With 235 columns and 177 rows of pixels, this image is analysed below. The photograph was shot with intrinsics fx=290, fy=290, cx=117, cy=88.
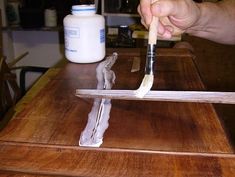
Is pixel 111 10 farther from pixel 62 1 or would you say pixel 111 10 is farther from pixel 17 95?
pixel 17 95

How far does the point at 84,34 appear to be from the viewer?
0.70 meters

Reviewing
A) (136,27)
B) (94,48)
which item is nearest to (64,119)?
(94,48)

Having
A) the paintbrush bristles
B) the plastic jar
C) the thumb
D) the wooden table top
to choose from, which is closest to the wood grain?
the wooden table top

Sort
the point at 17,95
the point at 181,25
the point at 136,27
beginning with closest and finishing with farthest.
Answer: the point at 181,25
the point at 17,95
the point at 136,27

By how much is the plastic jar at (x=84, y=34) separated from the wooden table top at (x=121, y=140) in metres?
0.17

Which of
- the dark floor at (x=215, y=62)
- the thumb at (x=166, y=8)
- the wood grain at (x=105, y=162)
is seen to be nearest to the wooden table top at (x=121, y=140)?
the wood grain at (x=105, y=162)

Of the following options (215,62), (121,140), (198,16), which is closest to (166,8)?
(198,16)

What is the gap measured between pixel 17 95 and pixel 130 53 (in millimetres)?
567

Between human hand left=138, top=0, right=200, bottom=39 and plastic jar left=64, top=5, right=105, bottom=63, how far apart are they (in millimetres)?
135

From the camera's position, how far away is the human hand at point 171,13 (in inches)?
21.0

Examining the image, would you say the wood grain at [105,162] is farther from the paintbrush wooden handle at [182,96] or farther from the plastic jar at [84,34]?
the plastic jar at [84,34]

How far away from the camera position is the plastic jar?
0.70 m

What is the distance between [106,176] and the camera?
1.07 ft

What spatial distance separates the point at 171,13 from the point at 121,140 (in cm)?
30
